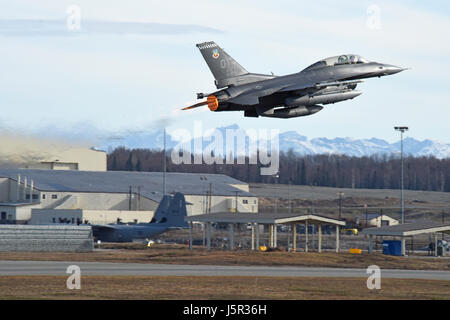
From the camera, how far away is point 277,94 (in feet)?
160

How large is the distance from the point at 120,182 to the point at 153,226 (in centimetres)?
4277

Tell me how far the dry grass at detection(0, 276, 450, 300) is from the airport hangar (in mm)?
64243

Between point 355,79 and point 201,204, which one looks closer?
point 355,79

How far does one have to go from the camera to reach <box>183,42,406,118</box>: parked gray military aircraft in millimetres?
47344

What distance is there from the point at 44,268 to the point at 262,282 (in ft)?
52.0

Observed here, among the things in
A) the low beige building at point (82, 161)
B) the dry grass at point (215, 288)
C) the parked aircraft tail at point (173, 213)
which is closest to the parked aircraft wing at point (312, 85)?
the dry grass at point (215, 288)

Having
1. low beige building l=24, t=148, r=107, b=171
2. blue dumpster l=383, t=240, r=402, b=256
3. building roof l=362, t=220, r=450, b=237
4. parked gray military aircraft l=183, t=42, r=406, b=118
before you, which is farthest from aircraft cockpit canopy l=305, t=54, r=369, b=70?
low beige building l=24, t=148, r=107, b=171

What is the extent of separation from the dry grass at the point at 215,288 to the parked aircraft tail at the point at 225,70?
12.6 meters

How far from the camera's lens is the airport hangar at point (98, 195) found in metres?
112

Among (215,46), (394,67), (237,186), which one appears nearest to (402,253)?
(394,67)

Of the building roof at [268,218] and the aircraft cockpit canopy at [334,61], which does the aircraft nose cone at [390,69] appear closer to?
the aircraft cockpit canopy at [334,61]

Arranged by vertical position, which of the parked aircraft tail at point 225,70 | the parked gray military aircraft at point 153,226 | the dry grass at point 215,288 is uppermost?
the parked aircraft tail at point 225,70

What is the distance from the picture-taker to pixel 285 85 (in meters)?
48.8
